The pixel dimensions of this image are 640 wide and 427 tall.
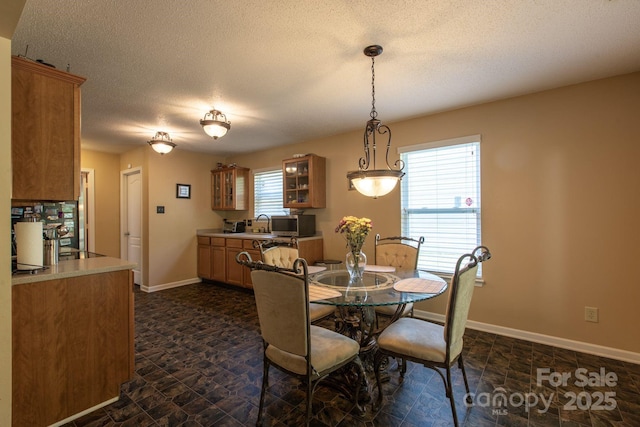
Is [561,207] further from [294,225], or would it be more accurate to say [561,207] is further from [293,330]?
[294,225]

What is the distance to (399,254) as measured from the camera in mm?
A: 3025

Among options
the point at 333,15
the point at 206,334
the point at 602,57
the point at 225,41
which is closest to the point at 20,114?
the point at 225,41

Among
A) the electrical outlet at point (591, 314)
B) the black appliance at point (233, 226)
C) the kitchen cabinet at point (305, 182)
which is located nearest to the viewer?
the electrical outlet at point (591, 314)

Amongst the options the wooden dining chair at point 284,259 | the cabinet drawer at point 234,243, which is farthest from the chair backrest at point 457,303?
the cabinet drawer at point 234,243

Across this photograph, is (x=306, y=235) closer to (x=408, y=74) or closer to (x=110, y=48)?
(x=408, y=74)

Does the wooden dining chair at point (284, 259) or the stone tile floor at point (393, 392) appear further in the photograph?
the wooden dining chair at point (284, 259)

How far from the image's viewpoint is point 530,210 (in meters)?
2.90

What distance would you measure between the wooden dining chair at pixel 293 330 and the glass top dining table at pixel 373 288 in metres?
0.24

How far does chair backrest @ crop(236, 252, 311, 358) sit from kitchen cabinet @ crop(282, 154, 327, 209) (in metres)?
2.73

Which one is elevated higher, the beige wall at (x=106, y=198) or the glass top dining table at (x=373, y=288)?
the beige wall at (x=106, y=198)

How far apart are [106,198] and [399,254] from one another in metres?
5.50

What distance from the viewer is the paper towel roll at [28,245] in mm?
1781

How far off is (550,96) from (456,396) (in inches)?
112

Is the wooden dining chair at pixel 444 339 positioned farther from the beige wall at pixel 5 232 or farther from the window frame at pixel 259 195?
the window frame at pixel 259 195
